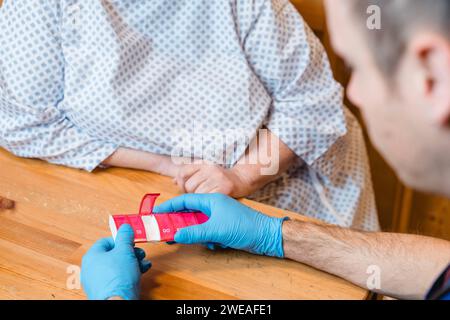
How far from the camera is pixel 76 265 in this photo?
3.75 feet

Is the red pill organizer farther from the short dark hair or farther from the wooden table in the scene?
the short dark hair

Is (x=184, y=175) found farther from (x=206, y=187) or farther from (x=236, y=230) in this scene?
(x=236, y=230)

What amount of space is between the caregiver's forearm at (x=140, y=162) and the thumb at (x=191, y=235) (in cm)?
32

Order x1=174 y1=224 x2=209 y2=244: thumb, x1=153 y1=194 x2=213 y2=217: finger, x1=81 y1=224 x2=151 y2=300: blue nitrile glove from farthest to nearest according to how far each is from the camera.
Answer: x1=153 y1=194 x2=213 y2=217: finger → x1=174 y1=224 x2=209 y2=244: thumb → x1=81 y1=224 x2=151 y2=300: blue nitrile glove

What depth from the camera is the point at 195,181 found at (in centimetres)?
142

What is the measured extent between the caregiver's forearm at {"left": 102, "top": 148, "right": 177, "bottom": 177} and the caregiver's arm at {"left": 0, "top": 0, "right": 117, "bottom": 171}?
2 centimetres

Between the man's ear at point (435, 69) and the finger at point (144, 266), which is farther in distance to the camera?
the finger at point (144, 266)

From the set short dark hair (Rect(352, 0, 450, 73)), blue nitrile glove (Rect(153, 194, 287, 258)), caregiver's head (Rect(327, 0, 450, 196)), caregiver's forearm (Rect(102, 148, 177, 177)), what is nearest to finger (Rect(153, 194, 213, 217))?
blue nitrile glove (Rect(153, 194, 287, 258))

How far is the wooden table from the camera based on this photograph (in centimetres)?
110

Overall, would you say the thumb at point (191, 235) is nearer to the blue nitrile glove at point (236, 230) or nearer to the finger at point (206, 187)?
the blue nitrile glove at point (236, 230)

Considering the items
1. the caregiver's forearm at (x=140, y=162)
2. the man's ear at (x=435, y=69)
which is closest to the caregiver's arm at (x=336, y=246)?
the caregiver's forearm at (x=140, y=162)

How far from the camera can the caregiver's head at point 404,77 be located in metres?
0.66

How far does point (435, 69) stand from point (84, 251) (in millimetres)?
728

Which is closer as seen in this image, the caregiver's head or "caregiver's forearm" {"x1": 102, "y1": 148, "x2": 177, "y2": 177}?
the caregiver's head
